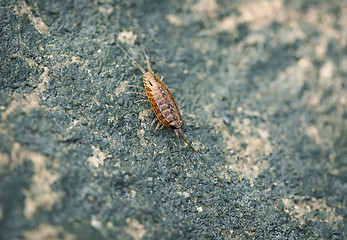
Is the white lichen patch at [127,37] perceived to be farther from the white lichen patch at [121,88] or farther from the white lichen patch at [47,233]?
the white lichen patch at [47,233]

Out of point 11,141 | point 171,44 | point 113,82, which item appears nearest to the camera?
point 11,141

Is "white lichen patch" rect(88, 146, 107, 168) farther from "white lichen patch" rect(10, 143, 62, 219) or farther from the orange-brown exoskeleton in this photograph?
the orange-brown exoskeleton

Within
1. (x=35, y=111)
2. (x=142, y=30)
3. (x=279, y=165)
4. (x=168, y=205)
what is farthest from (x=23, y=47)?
(x=279, y=165)

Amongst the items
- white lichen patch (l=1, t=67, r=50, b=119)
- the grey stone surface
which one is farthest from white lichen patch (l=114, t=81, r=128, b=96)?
white lichen patch (l=1, t=67, r=50, b=119)

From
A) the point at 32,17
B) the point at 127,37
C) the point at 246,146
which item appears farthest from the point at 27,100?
the point at 246,146

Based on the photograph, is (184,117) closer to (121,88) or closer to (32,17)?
(121,88)

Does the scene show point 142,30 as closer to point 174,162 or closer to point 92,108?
point 92,108
